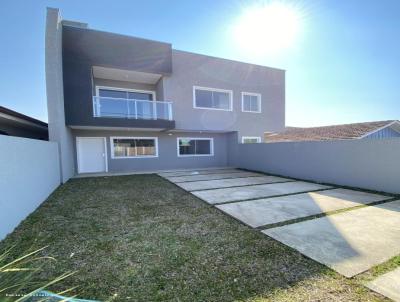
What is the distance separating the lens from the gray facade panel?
940 centimetres

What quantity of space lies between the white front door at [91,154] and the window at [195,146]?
4.69 m

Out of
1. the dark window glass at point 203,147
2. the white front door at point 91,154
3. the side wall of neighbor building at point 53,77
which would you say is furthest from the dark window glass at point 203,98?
the side wall of neighbor building at point 53,77

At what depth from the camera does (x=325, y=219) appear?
4.31 m

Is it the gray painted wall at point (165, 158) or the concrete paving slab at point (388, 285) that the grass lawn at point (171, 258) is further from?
the gray painted wall at point (165, 158)

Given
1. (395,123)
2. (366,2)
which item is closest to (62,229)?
(366,2)

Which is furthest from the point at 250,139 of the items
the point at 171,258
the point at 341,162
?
the point at 171,258

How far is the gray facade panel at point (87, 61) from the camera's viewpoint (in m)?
9.40

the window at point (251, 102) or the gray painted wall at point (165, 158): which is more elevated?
the window at point (251, 102)

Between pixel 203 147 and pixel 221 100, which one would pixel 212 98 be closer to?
pixel 221 100

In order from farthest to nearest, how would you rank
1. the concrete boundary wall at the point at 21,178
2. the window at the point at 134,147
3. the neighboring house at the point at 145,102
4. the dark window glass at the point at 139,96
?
the dark window glass at the point at 139,96 → the window at the point at 134,147 → the neighboring house at the point at 145,102 → the concrete boundary wall at the point at 21,178

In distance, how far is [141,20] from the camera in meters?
8.47

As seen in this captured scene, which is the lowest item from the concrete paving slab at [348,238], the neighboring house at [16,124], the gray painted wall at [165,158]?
the concrete paving slab at [348,238]

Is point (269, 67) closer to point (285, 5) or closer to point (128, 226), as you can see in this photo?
point (285, 5)

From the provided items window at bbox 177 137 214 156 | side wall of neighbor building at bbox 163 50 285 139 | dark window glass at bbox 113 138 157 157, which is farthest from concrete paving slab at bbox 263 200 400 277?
dark window glass at bbox 113 138 157 157
